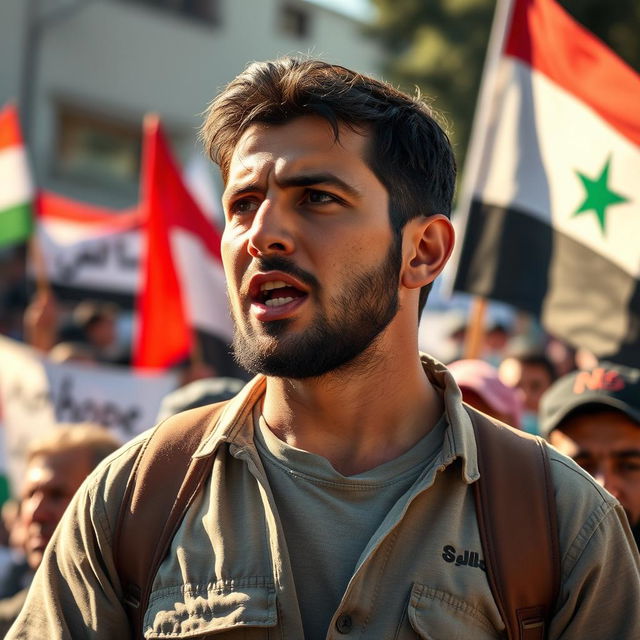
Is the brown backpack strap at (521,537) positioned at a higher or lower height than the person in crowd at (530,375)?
higher

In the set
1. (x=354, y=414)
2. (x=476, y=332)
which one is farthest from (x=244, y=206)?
(x=476, y=332)

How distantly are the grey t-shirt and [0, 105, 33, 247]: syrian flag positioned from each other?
464 centimetres

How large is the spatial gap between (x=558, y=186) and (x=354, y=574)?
8.87ft

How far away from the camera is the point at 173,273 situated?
5.36 m

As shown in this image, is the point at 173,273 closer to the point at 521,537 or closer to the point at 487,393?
the point at 487,393

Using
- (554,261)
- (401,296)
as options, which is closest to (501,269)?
(554,261)

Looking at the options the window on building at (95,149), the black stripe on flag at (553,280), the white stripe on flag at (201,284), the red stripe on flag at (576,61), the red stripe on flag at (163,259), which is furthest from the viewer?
the window on building at (95,149)

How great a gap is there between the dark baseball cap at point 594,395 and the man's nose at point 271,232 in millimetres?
1579

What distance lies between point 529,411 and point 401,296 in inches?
152

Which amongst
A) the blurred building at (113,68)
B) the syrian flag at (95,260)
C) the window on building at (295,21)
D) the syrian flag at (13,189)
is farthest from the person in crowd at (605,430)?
the window on building at (295,21)

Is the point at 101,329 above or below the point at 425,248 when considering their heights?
below

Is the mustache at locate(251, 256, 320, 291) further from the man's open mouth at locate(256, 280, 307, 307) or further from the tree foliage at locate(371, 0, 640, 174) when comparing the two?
the tree foliage at locate(371, 0, 640, 174)

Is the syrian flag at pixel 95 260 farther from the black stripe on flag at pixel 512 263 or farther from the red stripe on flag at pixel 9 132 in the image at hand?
the black stripe on flag at pixel 512 263

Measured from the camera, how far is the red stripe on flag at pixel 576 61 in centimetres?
410
